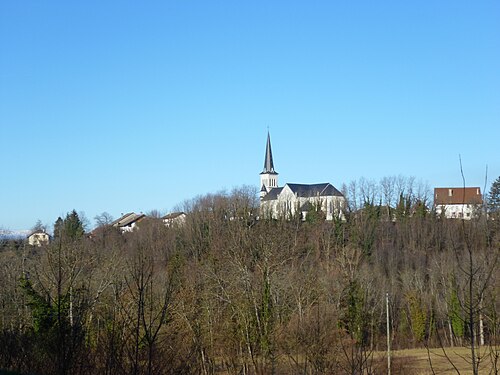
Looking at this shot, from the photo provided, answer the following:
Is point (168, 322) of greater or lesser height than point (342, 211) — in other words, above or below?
below

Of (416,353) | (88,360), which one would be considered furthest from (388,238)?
(88,360)

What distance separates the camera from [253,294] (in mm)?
18672

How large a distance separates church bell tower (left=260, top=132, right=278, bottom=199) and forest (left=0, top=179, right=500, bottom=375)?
4328cm

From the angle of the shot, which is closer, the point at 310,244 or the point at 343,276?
the point at 343,276

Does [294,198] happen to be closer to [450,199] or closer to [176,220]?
[450,199]

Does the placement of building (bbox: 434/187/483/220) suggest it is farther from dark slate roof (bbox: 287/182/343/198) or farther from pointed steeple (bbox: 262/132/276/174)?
pointed steeple (bbox: 262/132/276/174)

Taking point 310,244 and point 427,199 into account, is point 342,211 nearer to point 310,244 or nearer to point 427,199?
point 427,199

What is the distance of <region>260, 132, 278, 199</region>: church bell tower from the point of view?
11744cm

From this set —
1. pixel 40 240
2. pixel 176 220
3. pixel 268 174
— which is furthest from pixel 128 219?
pixel 40 240

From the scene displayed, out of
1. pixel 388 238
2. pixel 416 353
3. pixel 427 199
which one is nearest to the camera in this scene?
pixel 416 353

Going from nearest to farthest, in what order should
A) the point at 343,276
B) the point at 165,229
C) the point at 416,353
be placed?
the point at 416,353, the point at 343,276, the point at 165,229

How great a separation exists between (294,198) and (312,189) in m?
4.58

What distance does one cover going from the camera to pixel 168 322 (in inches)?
735

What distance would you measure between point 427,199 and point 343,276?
34.9 metres
